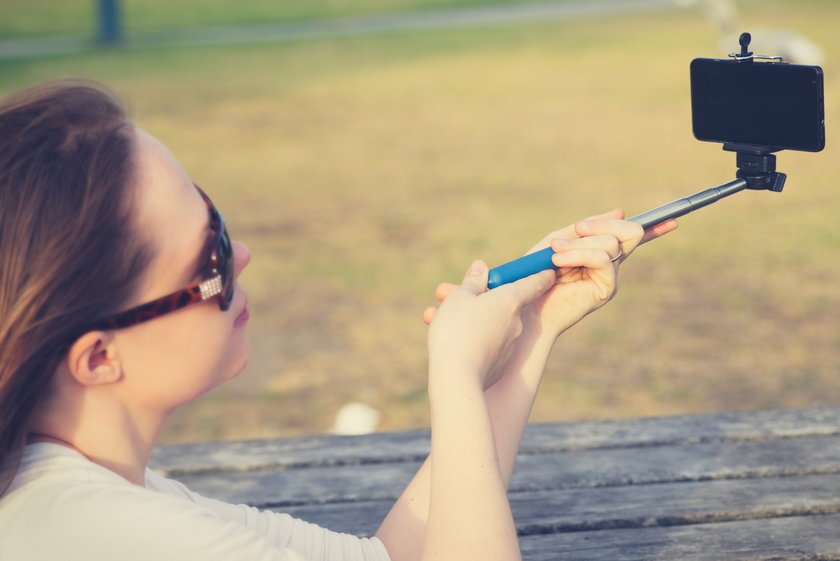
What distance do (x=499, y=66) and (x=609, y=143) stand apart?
5.54 m

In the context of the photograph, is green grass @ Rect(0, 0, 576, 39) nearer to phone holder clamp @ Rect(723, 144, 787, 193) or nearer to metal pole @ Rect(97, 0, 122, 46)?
metal pole @ Rect(97, 0, 122, 46)

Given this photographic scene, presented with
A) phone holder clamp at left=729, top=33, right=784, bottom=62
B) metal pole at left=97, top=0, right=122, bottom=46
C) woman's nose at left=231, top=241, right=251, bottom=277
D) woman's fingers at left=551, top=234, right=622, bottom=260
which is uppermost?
metal pole at left=97, top=0, right=122, bottom=46

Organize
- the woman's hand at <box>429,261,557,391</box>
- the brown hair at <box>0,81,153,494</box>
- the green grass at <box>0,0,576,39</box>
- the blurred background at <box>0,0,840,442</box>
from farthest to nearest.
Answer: the green grass at <box>0,0,576,39</box> < the blurred background at <box>0,0,840,442</box> < the woman's hand at <box>429,261,557,391</box> < the brown hair at <box>0,81,153,494</box>

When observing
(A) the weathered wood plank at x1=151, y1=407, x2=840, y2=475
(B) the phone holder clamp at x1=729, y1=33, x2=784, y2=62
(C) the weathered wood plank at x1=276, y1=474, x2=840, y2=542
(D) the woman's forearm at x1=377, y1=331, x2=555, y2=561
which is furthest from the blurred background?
(B) the phone holder clamp at x1=729, y1=33, x2=784, y2=62

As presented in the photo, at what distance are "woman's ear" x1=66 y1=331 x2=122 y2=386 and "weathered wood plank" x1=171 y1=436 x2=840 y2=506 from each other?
3.31 ft

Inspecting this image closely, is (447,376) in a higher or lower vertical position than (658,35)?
lower

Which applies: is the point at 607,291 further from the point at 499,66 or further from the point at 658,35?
the point at 658,35

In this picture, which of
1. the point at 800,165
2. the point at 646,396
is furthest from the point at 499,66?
the point at 646,396

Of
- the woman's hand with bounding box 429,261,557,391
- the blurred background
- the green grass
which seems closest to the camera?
the woman's hand with bounding box 429,261,557,391

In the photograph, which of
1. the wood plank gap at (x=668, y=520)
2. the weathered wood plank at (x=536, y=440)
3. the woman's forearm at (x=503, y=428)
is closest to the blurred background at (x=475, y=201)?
the weathered wood plank at (x=536, y=440)

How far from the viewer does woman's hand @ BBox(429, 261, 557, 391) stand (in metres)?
1.37

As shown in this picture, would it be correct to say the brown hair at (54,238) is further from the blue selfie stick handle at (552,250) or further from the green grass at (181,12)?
the green grass at (181,12)

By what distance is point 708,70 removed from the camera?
1.61m

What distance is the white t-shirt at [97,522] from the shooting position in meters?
1.15
